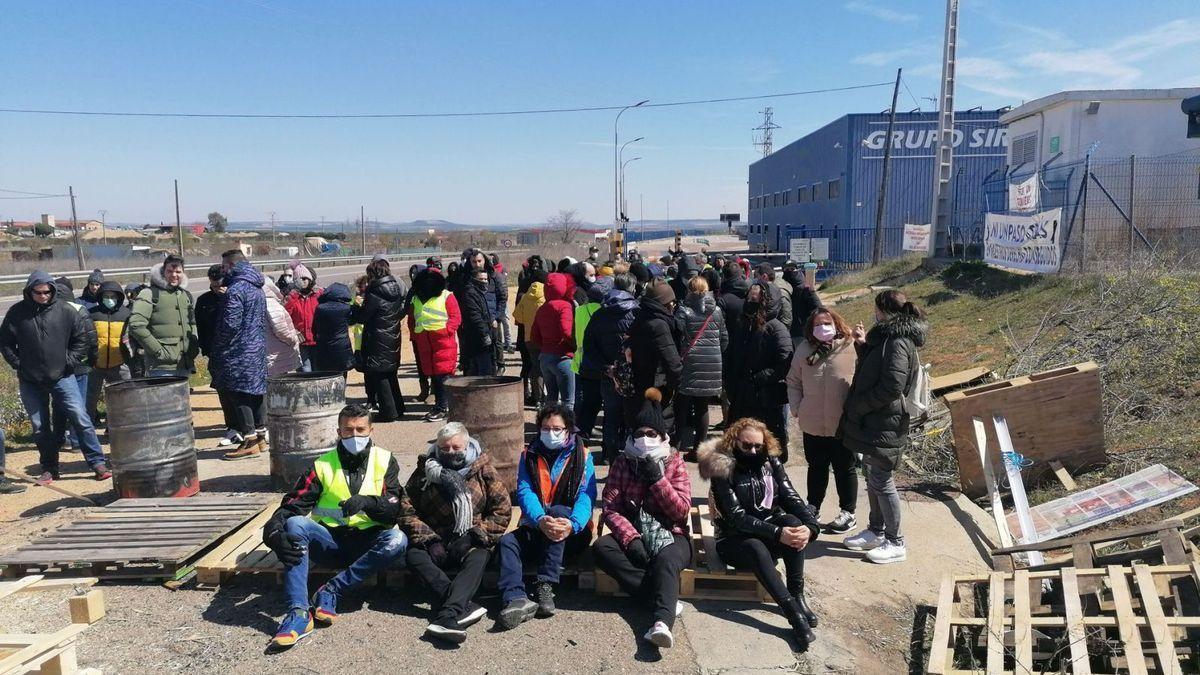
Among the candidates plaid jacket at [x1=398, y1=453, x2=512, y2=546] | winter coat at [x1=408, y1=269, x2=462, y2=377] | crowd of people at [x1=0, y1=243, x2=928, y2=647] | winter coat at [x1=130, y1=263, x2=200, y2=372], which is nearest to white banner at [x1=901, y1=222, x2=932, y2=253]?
crowd of people at [x1=0, y1=243, x2=928, y2=647]

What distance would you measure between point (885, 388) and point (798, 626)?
161 centimetres

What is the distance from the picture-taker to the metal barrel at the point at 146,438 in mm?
6090

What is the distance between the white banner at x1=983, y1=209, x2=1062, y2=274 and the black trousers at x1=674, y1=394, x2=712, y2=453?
9.28 m

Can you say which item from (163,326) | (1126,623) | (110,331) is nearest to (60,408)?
(163,326)

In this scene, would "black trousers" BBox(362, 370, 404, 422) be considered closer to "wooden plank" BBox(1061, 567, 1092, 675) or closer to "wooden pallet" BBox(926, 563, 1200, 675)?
"wooden pallet" BBox(926, 563, 1200, 675)

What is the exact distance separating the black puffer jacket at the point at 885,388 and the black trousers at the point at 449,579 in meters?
2.53

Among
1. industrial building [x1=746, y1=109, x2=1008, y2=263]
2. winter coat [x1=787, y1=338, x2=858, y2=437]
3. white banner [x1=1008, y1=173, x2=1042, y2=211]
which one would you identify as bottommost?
winter coat [x1=787, y1=338, x2=858, y2=437]

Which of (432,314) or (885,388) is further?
(432,314)

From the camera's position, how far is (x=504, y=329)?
1347 cm

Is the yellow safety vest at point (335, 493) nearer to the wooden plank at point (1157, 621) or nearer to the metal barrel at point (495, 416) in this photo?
the metal barrel at point (495, 416)

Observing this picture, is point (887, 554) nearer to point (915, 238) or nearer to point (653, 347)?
point (653, 347)

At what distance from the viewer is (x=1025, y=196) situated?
15.5 meters

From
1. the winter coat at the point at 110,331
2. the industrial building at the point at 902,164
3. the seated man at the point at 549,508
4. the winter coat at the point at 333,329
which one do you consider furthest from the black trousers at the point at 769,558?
the industrial building at the point at 902,164

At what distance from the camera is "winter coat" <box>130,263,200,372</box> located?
24.5ft
